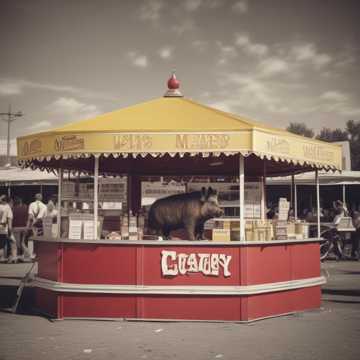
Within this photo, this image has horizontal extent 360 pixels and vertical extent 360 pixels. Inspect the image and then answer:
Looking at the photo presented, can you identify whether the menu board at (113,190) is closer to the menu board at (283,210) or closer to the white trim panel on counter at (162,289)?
the menu board at (283,210)

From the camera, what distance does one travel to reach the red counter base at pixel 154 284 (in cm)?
898

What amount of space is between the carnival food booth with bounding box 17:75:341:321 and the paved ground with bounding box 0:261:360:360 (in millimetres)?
303

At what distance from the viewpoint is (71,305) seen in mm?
9234

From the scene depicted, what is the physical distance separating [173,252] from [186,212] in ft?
6.05

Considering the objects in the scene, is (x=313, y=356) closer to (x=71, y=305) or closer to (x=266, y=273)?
(x=266, y=273)

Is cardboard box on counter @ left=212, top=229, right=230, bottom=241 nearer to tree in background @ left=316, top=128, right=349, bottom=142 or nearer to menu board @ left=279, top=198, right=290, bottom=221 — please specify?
menu board @ left=279, top=198, right=290, bottom=221

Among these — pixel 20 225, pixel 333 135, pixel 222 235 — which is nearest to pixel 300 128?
pixel 333 135

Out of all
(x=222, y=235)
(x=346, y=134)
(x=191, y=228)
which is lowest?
(x=222, y=235)

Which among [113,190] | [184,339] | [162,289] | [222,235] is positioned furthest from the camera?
[113,190]

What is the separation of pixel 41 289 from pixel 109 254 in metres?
1.69

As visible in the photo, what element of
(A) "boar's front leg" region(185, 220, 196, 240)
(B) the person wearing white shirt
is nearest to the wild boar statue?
(A) "boar's front leg" region(185, 220, 196, 240)

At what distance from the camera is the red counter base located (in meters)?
8.98

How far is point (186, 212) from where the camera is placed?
35.5 feet

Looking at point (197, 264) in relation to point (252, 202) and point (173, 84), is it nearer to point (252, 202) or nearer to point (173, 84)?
point (252, 202)
